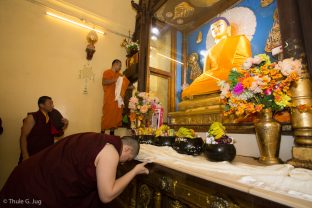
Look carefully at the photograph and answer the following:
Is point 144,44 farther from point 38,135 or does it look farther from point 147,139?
point 38,135

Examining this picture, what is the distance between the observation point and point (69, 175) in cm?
147

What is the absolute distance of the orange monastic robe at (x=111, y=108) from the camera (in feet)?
12.8

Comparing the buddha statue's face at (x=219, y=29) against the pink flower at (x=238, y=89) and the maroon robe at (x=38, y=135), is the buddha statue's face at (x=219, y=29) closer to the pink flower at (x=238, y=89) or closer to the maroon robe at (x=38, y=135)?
the pink flower at (x=238, y=89)

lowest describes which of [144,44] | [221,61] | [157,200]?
[157,200]

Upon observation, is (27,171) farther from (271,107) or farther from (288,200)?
(271,107)

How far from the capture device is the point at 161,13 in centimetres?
361

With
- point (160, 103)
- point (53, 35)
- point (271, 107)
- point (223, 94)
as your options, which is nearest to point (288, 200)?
point (271, 107)

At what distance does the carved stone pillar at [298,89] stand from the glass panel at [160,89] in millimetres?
1942

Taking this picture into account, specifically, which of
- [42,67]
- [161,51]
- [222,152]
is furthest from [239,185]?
[42,67]

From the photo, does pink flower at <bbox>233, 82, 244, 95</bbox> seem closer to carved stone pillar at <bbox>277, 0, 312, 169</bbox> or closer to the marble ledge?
carved stone pillar at <bbox>277, 0, 312, 169</bbox>

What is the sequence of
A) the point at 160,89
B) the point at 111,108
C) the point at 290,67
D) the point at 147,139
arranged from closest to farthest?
1. the point at 290,67
2. the point at 147,139
3. the point at 160,89
4. the point at 111,108

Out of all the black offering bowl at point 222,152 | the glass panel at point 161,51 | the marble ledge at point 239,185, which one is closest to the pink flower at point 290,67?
the black offering bowl at point 222,152

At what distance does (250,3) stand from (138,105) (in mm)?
2077

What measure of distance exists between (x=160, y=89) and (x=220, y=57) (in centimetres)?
117
